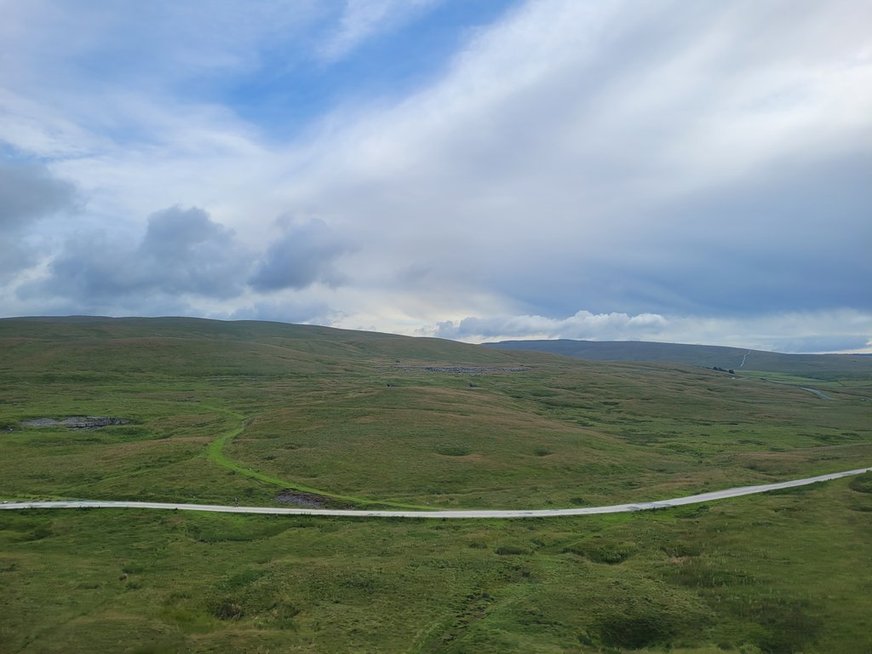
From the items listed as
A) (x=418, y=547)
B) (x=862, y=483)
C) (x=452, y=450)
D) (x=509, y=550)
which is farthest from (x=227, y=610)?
(x=862, y=483)

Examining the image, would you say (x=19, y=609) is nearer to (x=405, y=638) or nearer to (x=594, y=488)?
(x=405, y=638)

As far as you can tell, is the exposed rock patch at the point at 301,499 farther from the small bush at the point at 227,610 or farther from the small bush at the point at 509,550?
the small bush at the point at 227,610

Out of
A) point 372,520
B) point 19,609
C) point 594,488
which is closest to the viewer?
point 19,609

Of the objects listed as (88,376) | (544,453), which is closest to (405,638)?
(544,453)

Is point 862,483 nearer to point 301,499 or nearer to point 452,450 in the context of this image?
point 452,450

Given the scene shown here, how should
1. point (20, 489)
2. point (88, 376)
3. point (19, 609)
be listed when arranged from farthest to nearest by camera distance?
point (88, 376) → point (20, 489) → point (19, 609)

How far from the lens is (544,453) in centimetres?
9625

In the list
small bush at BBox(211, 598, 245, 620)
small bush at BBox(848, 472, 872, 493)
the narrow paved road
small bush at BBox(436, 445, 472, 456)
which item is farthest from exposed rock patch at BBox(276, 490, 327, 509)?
small bush at BBox(848, 472, 872, 493)

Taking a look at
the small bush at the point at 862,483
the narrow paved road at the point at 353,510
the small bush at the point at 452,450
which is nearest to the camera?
the narrow paved road at the point at 353,510

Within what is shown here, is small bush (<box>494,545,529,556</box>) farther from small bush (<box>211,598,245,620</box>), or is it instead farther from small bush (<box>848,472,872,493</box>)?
small bush (<box>848,472,872,493</box>)

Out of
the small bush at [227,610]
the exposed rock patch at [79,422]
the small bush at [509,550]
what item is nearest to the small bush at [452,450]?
the small bush at [509,550]

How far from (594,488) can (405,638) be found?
4868 centimetres

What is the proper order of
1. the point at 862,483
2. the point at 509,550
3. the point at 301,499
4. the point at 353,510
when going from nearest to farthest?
the point at 509,550 < the point at 353,510 < the point at 301,499 < the point at 862,483

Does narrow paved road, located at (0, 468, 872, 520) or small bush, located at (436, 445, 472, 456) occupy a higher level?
small bush, located at (436, 445, 472, 456)
